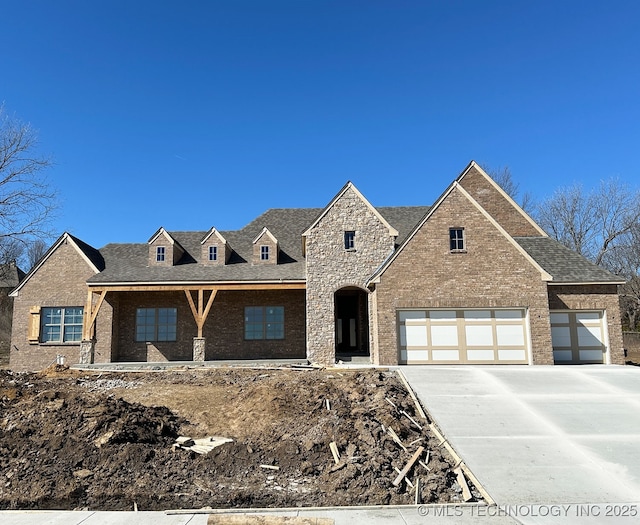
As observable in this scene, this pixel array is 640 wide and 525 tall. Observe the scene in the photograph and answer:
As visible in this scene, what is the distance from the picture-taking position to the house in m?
16.5

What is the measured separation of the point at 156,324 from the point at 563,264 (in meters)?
18.1

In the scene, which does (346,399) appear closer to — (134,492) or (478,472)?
(478,472)

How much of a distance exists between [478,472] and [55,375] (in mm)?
16011

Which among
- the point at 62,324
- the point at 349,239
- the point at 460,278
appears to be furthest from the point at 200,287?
the point at 460,278

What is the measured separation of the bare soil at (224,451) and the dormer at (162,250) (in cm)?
968

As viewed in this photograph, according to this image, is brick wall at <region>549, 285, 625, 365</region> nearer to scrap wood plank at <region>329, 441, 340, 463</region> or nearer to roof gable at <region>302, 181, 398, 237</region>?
roof gable at <region>302, 181, 398, 237</region>

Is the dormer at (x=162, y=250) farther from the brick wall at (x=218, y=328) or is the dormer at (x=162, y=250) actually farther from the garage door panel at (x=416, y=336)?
the garage door panel at (x=416, y=336)

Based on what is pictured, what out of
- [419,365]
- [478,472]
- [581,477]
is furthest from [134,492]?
[419,365]

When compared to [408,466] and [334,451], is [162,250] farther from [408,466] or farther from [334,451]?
[408,466]

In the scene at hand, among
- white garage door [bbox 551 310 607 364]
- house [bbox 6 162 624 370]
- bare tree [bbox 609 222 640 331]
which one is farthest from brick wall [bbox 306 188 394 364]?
bare tree [bbox 609 222 640 331]

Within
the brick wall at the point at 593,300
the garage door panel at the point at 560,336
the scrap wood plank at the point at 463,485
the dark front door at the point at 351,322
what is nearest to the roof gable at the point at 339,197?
the dark front door at the point at 351,322

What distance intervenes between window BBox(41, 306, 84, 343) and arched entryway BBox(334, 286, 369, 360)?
12109 mm

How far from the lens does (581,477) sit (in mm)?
6812

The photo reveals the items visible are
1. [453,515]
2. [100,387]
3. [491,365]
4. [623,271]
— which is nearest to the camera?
[453,515]
